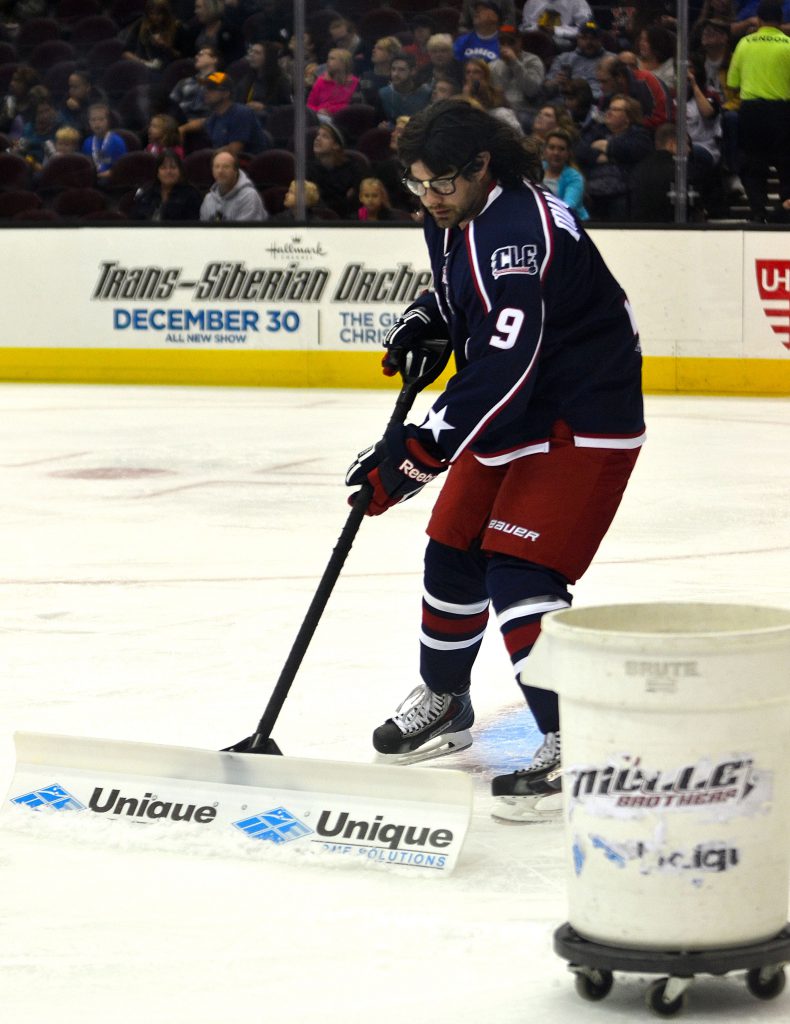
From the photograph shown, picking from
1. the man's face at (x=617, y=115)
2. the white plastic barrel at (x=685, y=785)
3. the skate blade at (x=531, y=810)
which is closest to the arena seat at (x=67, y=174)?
the man's face at (x=617, y=115)

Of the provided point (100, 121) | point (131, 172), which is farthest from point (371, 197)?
point (100, 121)

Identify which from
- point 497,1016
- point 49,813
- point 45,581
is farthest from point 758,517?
point 497,1016

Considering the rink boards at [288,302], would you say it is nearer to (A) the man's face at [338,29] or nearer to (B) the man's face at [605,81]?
(B) the man's face at [605,81]

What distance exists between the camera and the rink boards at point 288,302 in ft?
36.5

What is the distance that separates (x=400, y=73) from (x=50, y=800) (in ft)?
31.8

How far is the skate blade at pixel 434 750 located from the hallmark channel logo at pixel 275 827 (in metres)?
0.65

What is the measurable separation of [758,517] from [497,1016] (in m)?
4.72

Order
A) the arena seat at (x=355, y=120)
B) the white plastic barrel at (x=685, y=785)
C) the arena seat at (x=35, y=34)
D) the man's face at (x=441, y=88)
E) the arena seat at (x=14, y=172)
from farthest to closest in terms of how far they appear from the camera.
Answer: the arena seat at (x=35, y=34)
the arena seat at (x=14, y=172)
the arena seat at (x=355, y=120)
the man's face at (x=441, y=88)
the white plastic barrel at (x=685, y=785)

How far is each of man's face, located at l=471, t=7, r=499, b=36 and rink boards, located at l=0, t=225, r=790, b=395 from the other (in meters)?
1.40

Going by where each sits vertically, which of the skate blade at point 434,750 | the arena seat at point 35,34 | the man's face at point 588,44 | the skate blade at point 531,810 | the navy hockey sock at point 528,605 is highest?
the navy hockey sock at point 528,605

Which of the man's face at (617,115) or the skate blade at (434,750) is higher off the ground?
the skate blade at (434,750)

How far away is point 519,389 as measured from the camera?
316 centimetres

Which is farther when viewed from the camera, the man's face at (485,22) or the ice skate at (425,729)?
the man's face at (485,22)

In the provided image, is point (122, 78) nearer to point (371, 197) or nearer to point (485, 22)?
point (371, 197)
